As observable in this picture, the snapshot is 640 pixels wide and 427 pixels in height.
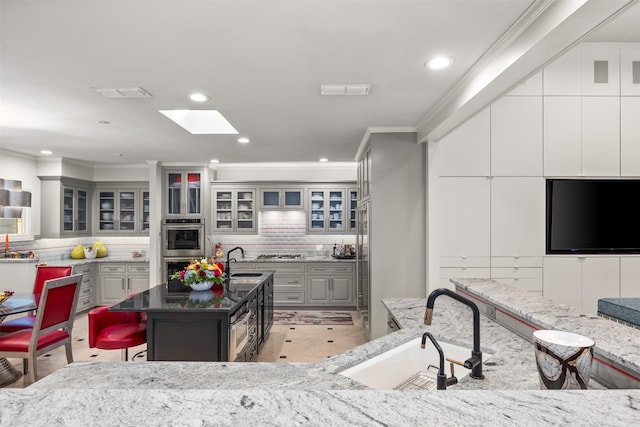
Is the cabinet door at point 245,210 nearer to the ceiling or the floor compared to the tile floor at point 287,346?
nearer to the ceiling

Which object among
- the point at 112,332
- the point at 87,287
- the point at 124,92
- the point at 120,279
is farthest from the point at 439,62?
the point at 87,287

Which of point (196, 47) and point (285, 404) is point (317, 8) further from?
point (285, 404)

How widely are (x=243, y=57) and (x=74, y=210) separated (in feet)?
18.3

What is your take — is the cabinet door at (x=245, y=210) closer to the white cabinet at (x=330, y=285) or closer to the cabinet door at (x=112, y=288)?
the white cabinet at (x=330, y=285)

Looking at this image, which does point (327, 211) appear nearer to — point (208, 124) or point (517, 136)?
point (208, 124)

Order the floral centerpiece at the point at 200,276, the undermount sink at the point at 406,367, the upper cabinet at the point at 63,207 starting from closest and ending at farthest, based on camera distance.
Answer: the undermount sink at the point at 406,367, the floral centerpiece at the point at 200,276, the upper cabinet at the point at 63,207

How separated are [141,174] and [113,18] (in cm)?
540

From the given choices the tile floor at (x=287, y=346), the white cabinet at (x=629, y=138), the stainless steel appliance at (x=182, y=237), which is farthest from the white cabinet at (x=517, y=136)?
the stainless steel appliance at (x=182, y=237)

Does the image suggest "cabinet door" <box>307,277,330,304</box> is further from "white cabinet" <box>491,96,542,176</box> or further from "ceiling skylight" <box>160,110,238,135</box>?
"white cabinet" <box>491,96,542,176</box>

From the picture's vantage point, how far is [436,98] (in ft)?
9.30

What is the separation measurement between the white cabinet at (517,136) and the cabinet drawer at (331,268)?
3027 mm

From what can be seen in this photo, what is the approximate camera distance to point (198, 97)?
2.81 meters

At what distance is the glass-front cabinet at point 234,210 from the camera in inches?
247

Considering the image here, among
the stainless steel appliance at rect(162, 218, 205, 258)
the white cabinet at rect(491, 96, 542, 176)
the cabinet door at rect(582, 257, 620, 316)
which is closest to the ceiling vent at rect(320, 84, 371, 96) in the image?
the white cabinet at rect(491, 96, 542, 176)
